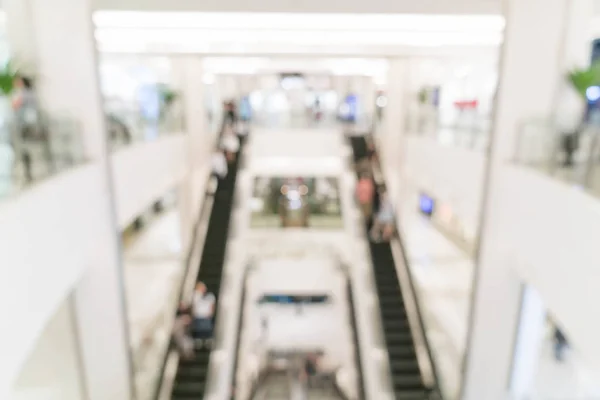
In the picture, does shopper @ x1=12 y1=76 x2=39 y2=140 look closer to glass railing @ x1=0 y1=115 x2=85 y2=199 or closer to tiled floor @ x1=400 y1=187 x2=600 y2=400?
glass railing @ x1=0 y1=115 x2=85 y2=199

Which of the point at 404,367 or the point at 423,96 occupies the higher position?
the point at 423,96

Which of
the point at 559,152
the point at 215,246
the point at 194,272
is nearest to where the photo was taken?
the point at 559,152

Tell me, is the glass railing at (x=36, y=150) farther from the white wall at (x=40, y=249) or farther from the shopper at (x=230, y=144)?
the shopper at (x=230, y=144)

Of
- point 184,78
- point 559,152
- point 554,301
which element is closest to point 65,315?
point 554,301

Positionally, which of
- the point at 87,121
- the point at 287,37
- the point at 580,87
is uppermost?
the point at 287,37

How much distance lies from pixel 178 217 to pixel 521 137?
9655 millimetres

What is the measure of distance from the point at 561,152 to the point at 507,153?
2.79ft

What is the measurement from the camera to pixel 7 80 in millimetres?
4941

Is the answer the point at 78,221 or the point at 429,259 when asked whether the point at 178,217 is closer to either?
the point at 429,259

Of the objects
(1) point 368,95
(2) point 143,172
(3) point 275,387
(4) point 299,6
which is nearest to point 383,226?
(3) point 275,387

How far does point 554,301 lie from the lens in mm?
4613

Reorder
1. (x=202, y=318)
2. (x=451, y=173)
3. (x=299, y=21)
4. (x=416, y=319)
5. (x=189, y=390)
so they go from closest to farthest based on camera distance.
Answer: (x=299, y=21) → (x=189, y=390) → (x=451, y=173) → (x=202, y=318) → (x=416, y=319)

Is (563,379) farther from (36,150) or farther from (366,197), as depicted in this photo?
(36,150)

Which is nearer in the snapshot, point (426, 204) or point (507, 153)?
point (507, 153)
